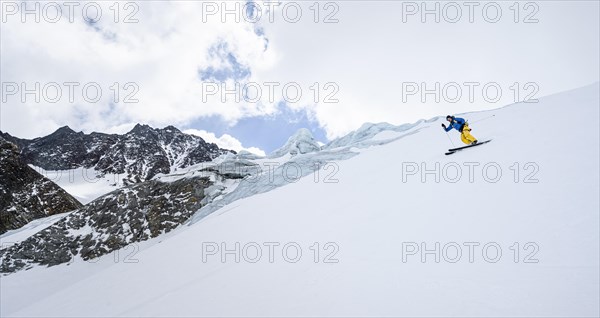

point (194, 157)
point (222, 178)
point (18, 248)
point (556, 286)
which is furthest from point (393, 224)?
point (194, 157)

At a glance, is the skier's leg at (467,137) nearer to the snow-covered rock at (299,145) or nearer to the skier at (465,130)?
the skier at (465,130)

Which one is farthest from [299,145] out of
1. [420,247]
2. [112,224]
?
[420,247]

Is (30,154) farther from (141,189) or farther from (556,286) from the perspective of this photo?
(556,286)

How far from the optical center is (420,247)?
4918mm

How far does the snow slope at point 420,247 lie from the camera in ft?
11.8

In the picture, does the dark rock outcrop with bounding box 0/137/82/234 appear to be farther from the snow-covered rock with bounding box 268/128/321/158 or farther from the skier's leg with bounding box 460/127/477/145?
the skier's leg with bounding box 460/127/477/145

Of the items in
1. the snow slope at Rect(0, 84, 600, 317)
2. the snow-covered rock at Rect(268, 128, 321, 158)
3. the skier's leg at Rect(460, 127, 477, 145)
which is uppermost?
the snow-covered rock at Rect(268, 128, 321, 158)

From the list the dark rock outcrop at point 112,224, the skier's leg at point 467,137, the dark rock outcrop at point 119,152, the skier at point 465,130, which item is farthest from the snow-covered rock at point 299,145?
the dark rock outcrop at point 119,152

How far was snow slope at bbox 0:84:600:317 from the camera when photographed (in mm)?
3611

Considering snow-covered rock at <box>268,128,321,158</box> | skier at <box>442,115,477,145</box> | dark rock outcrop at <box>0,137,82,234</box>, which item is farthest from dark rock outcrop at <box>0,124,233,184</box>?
skier at <box>442,115,477,145</box>

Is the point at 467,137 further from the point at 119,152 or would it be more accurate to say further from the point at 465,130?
the point at 119,152

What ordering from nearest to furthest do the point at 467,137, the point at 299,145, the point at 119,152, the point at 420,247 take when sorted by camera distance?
the point at 420,247
the point at 467,137
the point at 299,145
the point at 119,152

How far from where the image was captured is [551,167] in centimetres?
631

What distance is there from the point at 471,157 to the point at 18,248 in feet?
181
